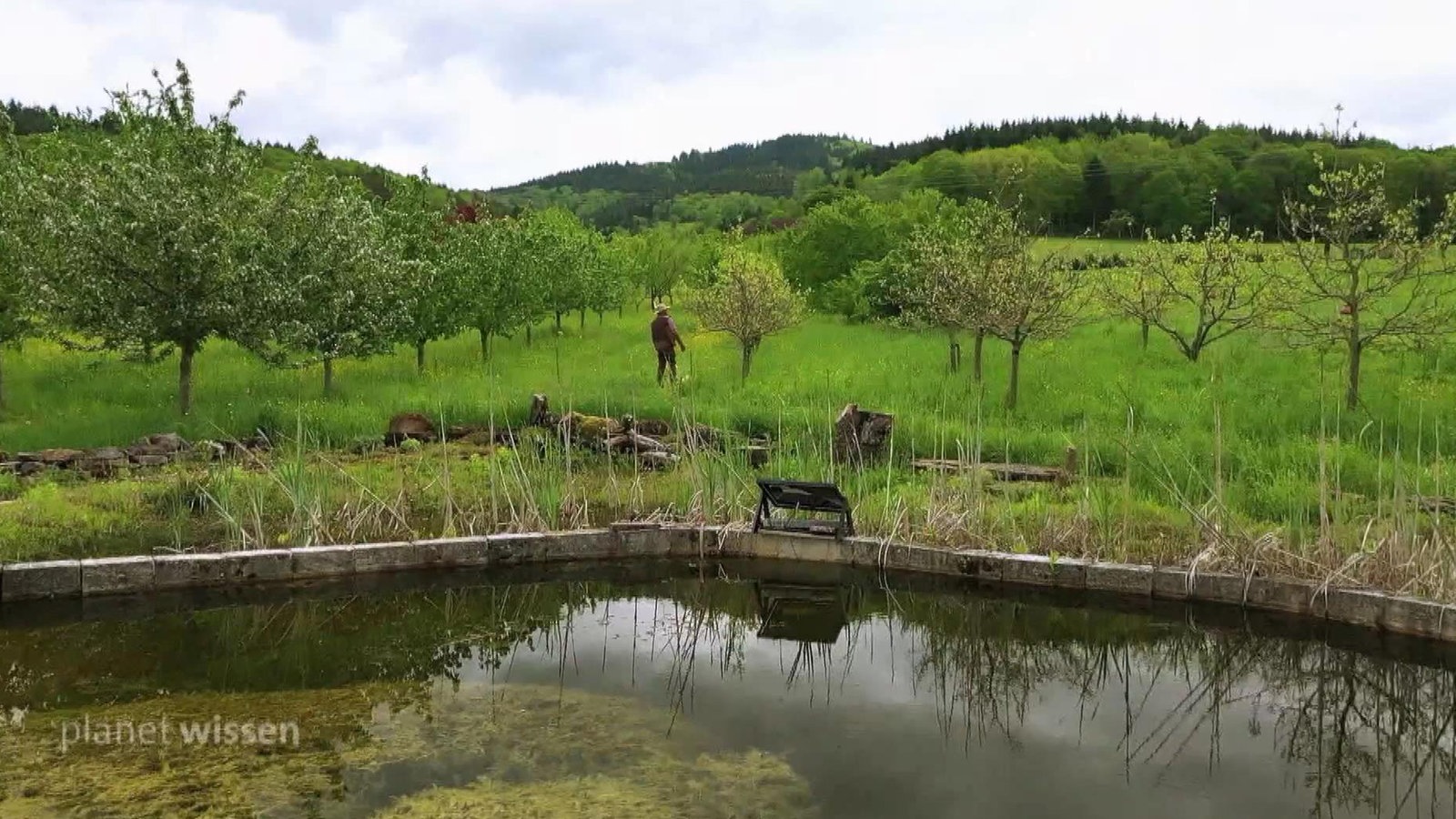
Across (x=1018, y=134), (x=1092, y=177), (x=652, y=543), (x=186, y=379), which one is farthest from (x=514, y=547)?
(x=1018, y=134)

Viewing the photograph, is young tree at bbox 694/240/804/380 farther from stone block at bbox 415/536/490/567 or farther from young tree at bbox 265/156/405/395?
stone block at bbox 415/536/490/567

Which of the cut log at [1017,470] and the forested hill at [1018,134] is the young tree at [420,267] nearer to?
the cut log at [1017,470]

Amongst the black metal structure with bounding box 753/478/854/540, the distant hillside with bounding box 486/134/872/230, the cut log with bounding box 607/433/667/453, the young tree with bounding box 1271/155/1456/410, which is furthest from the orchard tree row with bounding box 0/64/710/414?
the distant hillside with bounding box 486/134/872/230

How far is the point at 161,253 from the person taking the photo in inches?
503

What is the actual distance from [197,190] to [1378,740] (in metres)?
14.8

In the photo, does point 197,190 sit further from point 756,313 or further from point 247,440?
point 756,313

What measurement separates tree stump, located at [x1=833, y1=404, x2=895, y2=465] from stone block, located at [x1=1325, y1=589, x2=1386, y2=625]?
5.25 metres

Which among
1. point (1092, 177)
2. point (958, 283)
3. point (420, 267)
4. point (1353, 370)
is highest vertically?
point (1092, 177)

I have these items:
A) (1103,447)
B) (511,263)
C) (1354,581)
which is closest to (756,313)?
(511,263)

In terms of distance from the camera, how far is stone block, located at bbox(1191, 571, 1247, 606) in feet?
23.8

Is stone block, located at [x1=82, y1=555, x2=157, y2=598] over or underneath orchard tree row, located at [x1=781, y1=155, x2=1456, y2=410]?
underneath

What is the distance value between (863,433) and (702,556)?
145 inches

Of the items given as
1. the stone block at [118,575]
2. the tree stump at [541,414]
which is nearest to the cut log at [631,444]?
the tree stump at [541,414]

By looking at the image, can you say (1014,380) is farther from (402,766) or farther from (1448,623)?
(402,766)
